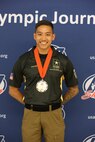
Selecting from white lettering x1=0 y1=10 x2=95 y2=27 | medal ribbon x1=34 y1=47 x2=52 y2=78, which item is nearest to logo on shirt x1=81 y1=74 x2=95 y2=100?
white lettering x1=0 y1=10 x2=95 y2=27

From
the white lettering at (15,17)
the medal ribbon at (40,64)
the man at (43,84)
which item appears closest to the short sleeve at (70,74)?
the man at (43,84)

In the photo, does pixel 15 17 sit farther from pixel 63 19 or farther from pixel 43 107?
pixel 43 107

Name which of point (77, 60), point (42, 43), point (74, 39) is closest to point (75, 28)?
point (74, 39)

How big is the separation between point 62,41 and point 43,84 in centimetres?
75

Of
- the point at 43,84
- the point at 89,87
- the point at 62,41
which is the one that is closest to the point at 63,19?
the point at 62,41

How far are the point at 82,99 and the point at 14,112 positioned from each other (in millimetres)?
729

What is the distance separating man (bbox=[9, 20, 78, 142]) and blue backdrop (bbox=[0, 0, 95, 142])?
1.73 ft

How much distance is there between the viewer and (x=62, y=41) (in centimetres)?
274

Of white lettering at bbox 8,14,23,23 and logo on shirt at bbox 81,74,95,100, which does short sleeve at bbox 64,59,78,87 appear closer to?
logo on shirt at bbox 81,74,95,100

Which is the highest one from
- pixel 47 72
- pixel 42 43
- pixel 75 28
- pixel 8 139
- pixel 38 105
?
pixel 75 28

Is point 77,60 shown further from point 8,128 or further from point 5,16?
point 8,128

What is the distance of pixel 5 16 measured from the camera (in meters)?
2.70

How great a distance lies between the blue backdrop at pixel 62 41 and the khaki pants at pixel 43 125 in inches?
24.5

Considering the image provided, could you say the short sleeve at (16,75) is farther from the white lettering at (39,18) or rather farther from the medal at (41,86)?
the white lettering at (39,18)
